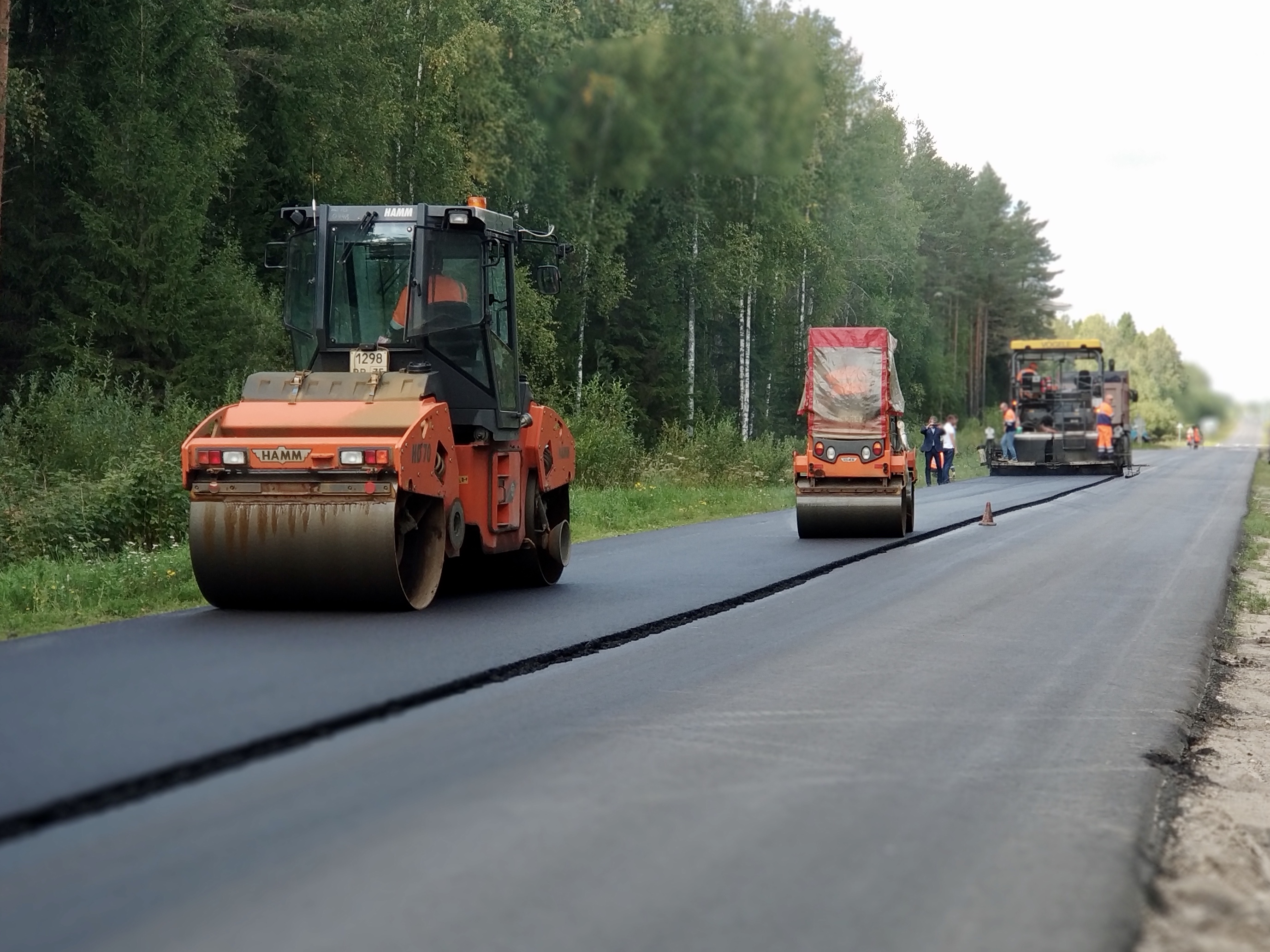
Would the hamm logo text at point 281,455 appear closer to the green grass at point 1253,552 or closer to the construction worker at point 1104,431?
the green grass at point 1253,552

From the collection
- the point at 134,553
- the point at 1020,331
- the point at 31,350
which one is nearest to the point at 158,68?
the point at 31,350

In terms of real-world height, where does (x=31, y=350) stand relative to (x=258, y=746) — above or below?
above

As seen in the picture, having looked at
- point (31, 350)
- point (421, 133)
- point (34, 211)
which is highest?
point (421, 133)

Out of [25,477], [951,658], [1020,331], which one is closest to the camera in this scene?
[951,658]

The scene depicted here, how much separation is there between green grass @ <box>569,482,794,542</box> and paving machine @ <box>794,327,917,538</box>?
106 inches

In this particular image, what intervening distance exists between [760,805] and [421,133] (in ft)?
91.3

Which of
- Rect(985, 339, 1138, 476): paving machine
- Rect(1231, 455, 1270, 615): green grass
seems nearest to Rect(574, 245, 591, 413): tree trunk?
Rect(985, 339, 1138, 476): paving machine

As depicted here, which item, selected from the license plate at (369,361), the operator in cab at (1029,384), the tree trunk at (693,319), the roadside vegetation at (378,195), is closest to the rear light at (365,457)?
the license plate at (369,361)

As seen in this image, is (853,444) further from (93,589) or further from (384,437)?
(93,589)

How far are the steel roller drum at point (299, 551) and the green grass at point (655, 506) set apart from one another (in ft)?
27.7

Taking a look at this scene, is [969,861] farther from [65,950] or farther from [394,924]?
[65,950]

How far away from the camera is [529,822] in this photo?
18.0 ft

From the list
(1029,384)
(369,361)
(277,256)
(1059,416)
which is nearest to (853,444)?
(369,361)

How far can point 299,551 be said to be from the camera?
34.4ft
